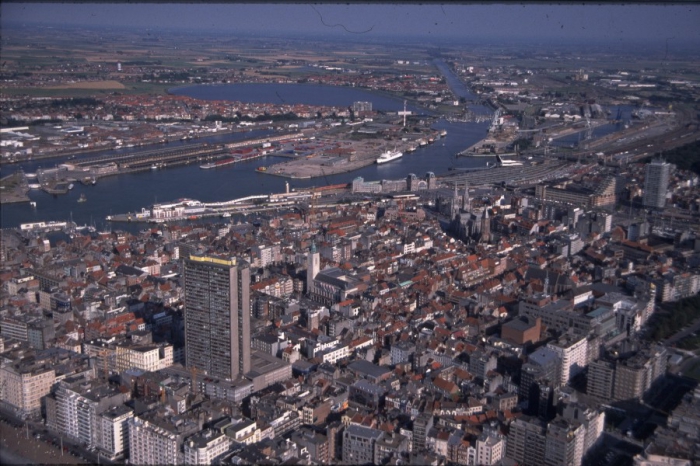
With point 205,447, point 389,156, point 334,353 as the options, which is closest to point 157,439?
point 205,447

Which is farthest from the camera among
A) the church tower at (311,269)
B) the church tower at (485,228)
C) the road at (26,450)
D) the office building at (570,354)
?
the church tower at (485,228)

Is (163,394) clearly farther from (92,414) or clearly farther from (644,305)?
(644,305)

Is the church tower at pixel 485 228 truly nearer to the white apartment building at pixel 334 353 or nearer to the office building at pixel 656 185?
the office building at pixel 656 185

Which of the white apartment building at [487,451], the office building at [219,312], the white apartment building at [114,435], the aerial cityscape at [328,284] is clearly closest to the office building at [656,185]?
the aerial cityscape at [328,284]

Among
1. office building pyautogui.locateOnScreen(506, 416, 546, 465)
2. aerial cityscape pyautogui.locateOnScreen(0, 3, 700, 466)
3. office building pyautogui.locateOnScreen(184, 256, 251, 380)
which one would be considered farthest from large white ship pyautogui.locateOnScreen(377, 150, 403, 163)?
office building pyautogui.locateOnScreen(506, 416, 546, 465)

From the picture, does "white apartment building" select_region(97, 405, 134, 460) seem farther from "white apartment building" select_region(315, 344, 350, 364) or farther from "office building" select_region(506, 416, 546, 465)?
"office building" select_region(506, 416, 546, 465)

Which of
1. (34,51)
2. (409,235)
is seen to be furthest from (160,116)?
(34,51)
